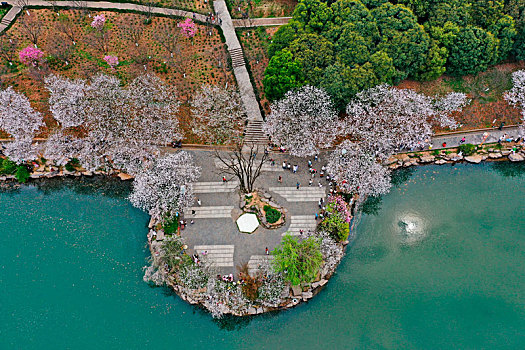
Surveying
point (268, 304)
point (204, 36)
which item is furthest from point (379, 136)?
point (204, 36)

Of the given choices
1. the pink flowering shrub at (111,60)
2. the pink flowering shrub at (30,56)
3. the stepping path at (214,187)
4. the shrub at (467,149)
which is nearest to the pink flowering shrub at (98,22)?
the pink flowering shrub at (111,60)

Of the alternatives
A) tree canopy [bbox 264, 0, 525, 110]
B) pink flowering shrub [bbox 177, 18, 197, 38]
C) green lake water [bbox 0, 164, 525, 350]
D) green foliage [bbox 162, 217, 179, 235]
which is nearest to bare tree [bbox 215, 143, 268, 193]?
tree canopy [bbox 264, 0, 525, 110]

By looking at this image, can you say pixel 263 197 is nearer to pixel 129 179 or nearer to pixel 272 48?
pixel 129 179

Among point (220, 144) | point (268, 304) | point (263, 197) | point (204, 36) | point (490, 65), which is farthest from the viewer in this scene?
point (204, 36)

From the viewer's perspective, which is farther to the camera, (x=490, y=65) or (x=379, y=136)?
(x=490, y=65)

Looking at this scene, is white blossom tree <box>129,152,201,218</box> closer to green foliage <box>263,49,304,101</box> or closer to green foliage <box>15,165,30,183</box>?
green foliage <box>15,165,30,183</box>

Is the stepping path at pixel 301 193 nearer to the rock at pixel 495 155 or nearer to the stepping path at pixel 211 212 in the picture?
the stepping path at pixel 211 212

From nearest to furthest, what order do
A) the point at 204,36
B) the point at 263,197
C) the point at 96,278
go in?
the point at 96,278 < the point at 263,197 < the point at 204,36
